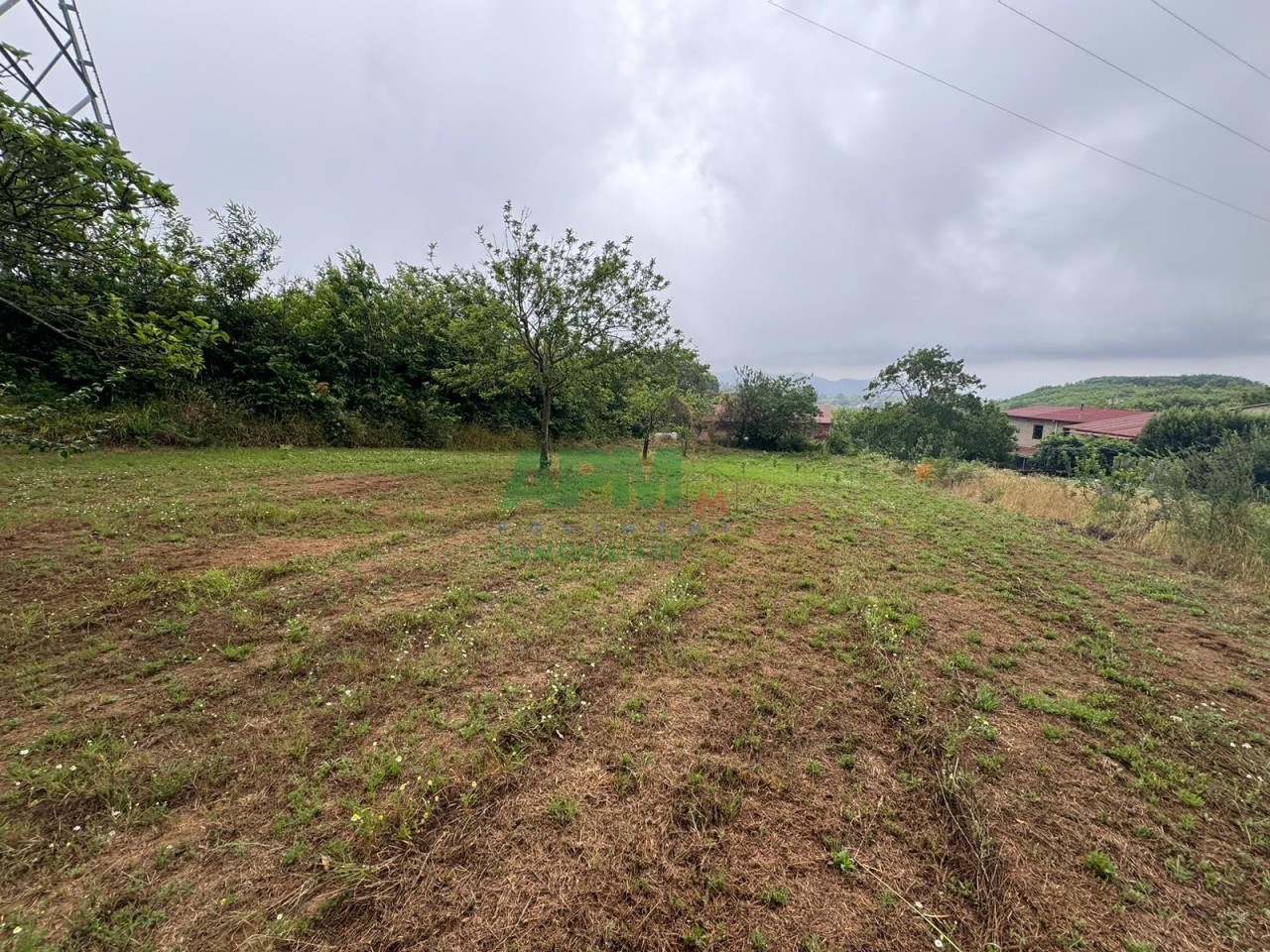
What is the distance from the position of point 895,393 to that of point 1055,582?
2796cm

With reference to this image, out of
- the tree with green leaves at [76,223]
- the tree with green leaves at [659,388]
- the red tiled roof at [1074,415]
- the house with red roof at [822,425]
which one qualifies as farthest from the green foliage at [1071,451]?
the tree with green leaves at [76,223]

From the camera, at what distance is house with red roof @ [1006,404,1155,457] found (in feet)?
92.8

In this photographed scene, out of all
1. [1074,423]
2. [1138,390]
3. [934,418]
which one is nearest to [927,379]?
[934,418]

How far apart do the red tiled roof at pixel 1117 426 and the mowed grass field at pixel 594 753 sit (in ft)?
107

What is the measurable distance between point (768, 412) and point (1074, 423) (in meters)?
27.9

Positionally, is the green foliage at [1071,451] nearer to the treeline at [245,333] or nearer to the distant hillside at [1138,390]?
the distant hillside at [1138,390]

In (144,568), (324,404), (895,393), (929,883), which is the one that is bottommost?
(929,883)

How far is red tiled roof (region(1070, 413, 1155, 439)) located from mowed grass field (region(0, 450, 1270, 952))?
32627mm

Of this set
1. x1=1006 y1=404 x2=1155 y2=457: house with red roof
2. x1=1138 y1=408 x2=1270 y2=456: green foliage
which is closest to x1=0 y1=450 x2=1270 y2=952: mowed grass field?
x1=1138 y1=408 x2=1270 y2=456: green foliage

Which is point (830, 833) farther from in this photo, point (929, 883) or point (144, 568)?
point (144, 568)

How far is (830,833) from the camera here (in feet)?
6.93

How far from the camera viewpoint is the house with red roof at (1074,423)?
92.8 feet

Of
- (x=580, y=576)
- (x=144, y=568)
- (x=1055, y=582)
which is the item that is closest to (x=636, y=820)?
(x=580, y=576)

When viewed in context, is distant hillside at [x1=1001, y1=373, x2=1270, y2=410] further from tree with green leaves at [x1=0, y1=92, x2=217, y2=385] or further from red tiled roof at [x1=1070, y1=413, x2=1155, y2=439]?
tree with green leaves at [x1=0, y1=92, x2=217, y2=385]
